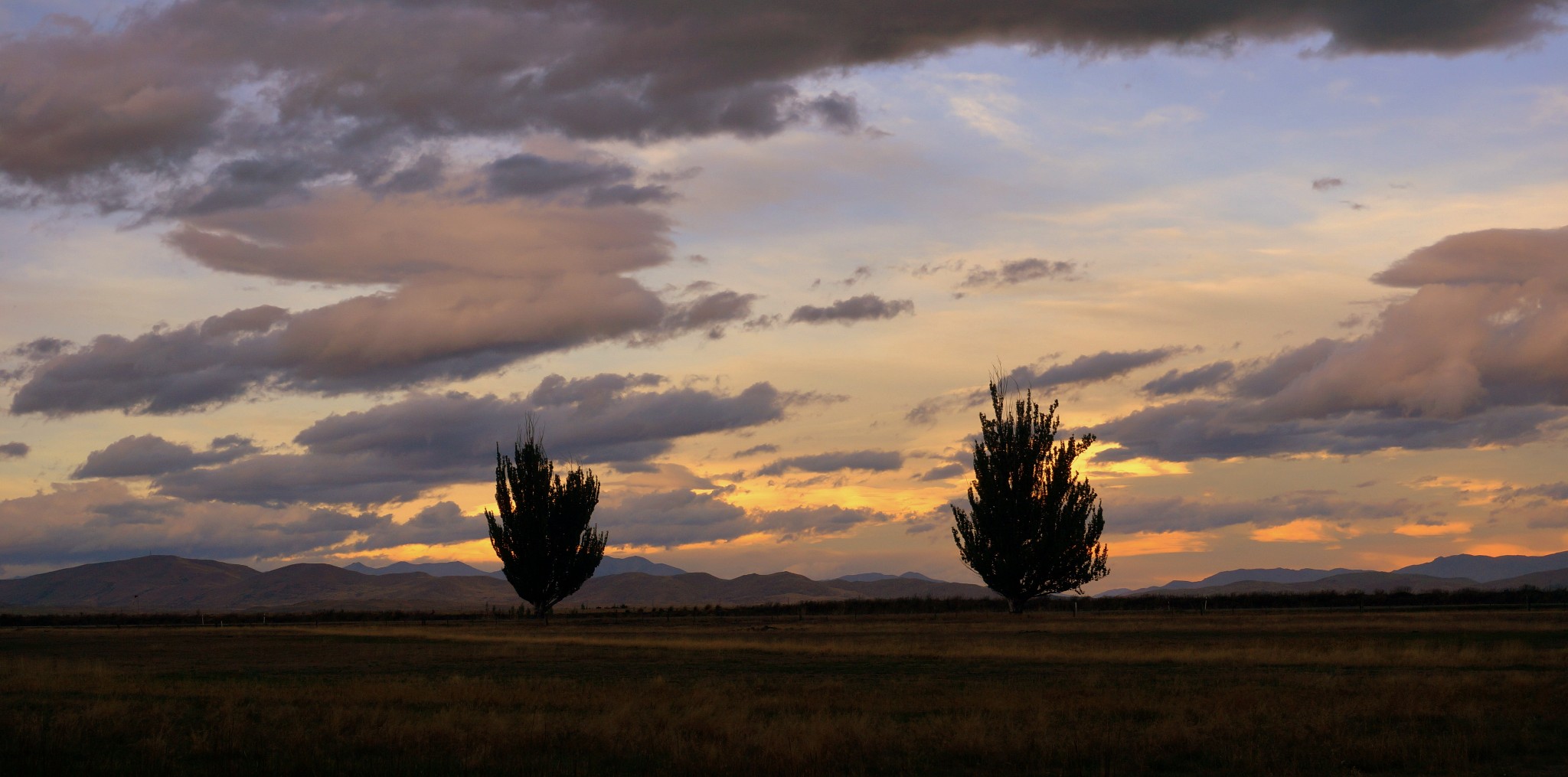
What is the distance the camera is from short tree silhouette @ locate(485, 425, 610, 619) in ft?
287

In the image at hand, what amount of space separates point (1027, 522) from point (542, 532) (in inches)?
1366

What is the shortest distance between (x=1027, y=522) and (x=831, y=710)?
54.7 metres

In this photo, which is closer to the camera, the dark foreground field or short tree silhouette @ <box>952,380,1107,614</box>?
the dark foreground field

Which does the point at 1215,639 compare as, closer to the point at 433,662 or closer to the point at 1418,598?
the point at 433,662

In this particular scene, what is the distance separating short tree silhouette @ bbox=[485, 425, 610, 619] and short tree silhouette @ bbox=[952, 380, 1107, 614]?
28.2 m

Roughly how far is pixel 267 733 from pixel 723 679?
12618 millimetres

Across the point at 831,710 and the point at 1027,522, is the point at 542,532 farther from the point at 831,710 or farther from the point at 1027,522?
the point at 831,710

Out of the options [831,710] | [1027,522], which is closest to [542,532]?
[1027,522]

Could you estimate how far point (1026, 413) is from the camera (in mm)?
79375

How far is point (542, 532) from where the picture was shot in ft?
287

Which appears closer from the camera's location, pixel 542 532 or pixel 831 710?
pixel 831 710

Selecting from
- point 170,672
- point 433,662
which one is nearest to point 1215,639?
point 433,662

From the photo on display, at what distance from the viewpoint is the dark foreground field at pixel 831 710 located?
16750mm

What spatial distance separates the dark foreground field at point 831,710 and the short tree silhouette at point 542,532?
42281 mm
